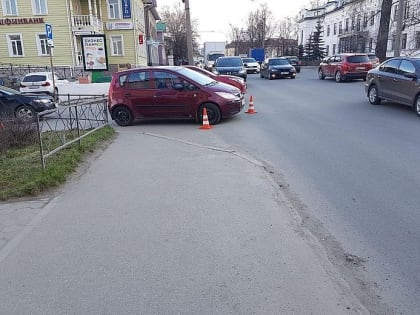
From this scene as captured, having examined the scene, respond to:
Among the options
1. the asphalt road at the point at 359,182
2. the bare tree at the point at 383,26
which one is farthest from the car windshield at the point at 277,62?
the asphalt road at the point at 359,182

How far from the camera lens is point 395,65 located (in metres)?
12.7

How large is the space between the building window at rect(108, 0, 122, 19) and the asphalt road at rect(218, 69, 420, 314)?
96.9 feet

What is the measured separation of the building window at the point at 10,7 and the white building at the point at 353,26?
32387 mm

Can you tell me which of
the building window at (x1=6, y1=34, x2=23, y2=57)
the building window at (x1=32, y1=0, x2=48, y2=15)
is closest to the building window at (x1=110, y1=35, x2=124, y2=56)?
the building window at (x1=32, y1=0, x2=48, y2=15)

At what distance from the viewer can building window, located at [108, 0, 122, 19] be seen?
36862mm

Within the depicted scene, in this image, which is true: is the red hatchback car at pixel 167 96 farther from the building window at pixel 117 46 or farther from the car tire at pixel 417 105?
the building window at pixel 117 46

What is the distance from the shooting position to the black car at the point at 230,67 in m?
24.8

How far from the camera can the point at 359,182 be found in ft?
19.0

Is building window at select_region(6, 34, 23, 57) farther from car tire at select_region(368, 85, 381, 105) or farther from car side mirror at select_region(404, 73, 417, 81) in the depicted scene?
car side mirror at select_region(404, 73, 417, 81)

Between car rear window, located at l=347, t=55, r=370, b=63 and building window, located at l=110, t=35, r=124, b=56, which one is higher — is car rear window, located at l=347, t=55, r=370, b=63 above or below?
below

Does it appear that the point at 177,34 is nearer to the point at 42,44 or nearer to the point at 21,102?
the point at 42,44

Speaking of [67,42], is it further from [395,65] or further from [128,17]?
[395,65]

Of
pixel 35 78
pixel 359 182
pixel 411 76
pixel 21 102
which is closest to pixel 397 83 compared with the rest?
pixel 411 76

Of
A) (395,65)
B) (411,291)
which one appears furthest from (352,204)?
(395,65)
